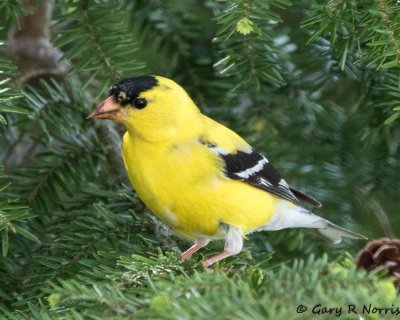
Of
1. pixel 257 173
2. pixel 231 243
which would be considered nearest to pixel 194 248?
pixel 231 243

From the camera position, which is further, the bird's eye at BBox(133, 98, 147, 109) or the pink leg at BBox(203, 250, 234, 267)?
the bird's eye at BBox(133, 98, 147, 109)

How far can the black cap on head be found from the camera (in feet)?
8.64

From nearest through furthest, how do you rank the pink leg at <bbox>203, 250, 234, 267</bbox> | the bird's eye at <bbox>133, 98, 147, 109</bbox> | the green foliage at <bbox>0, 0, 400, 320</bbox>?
1. the green foliage at <bbox>0, 0, 400, 320</bbox>
2. the pink leg at <bbox>203, 250, 234, 267</bbox>
3. the bird's eye at <bbox>133, 98, 147, 109</bbox>

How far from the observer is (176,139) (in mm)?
2750

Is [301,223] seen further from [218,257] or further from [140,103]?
[140,103]

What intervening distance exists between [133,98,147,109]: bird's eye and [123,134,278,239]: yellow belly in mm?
121

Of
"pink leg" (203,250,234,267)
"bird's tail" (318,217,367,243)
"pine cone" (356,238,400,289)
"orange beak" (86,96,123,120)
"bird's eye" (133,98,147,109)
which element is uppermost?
"orange beak" (86,96,123,120)

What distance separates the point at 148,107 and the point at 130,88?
0.43 ft

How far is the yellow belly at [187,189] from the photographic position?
102 inches

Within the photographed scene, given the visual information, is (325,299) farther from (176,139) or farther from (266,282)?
(176,139)

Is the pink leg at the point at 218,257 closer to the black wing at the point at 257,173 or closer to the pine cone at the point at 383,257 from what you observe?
the black wing at the point at 257,173

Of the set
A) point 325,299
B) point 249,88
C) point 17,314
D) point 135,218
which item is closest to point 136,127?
point 135,218
